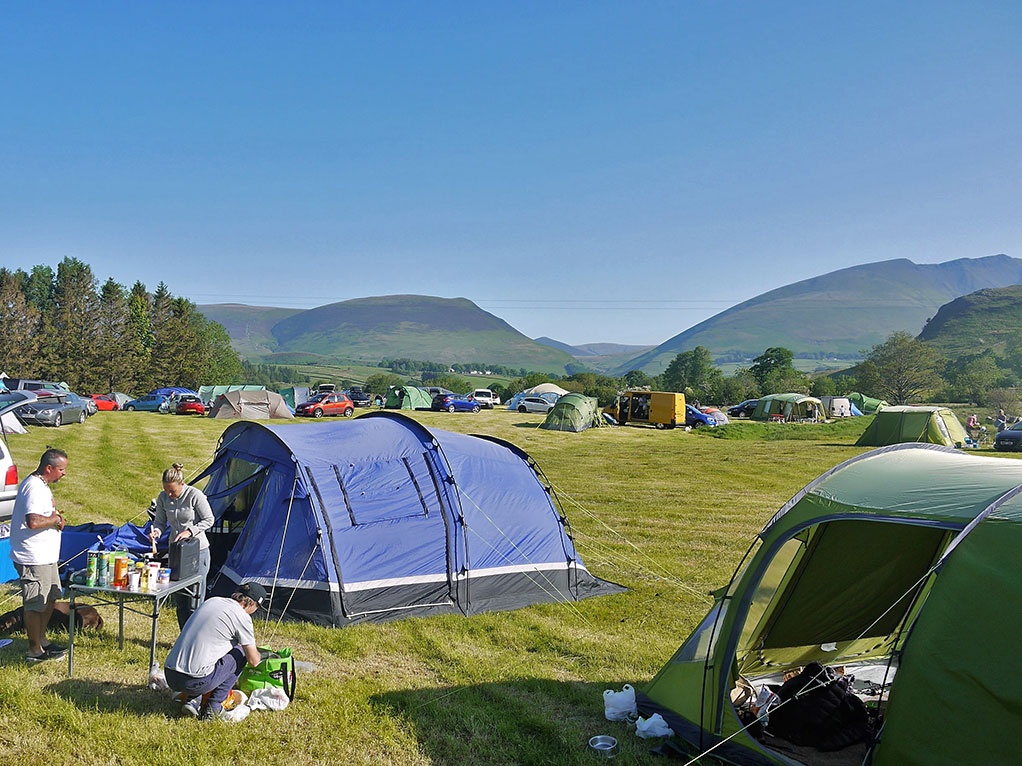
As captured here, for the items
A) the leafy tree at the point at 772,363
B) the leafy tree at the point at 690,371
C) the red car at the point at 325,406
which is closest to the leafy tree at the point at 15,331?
the red car at the point at 325,406

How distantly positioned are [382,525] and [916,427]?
25677 millimetres

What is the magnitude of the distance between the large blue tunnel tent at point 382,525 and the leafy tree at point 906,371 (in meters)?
72.1

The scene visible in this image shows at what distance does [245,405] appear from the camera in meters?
37.7

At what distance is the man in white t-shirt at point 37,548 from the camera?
21.7 feet

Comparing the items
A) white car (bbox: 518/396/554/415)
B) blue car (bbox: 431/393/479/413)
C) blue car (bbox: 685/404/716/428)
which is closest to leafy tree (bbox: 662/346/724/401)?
white car (bbox: 518/396/554/415)

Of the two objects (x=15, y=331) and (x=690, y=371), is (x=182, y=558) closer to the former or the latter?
(x=15, y=331)

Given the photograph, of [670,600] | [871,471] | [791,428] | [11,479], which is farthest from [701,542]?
[791,428]

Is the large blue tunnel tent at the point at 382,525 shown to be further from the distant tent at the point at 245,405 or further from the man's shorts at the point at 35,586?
the distant tent at the point at 245,405

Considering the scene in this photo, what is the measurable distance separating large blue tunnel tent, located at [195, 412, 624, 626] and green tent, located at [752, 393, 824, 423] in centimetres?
3843

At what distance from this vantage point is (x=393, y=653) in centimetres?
762

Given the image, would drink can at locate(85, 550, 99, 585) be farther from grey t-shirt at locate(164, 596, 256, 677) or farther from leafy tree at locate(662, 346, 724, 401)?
leafy tree at locate(662, 346, 724, 401)

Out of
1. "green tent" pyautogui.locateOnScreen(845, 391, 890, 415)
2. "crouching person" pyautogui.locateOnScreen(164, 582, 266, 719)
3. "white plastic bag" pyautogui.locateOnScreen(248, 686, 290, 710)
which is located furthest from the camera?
"green tent" pyautogui.locateOnScreen(845, 391, 890, 415)

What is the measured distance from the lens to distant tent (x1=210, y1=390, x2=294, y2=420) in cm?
→ 3741

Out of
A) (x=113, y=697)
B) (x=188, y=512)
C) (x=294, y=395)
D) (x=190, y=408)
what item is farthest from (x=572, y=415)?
(x=113, y=697)
